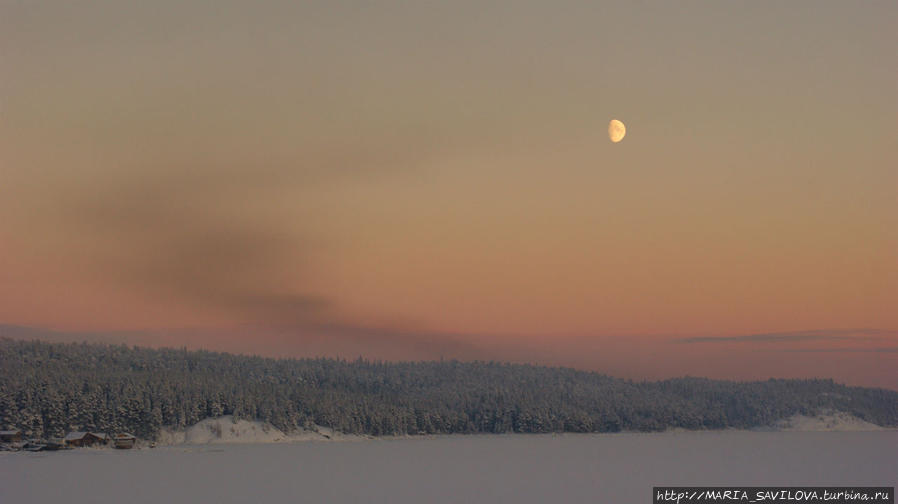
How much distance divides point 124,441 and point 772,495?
501ft

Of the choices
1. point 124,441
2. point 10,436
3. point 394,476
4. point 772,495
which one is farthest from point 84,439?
point 772,495

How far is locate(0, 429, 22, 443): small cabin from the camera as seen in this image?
18325cm

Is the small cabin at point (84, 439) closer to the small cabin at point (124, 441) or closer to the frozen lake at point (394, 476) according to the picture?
the small cabin at point (124, 441)

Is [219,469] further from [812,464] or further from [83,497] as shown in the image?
[812,464]

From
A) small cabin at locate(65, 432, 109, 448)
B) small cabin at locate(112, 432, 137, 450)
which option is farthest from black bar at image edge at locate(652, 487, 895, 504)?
small cabin at locate(65, 432, 109, 448)

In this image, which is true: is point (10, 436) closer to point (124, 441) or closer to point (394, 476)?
point (124, 441)

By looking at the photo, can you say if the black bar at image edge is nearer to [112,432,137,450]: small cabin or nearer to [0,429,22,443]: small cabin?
[112,432,137,450]: small cabin

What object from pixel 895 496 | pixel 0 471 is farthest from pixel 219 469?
pixel 895 496

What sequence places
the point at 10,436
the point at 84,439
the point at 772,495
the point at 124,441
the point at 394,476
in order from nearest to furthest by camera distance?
the point at 772,495 → the point at 394,476 → the point at 10,436 → the point at 84,439 → the point at 124,441

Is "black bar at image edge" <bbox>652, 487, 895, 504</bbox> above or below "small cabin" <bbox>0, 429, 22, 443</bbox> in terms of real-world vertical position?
above

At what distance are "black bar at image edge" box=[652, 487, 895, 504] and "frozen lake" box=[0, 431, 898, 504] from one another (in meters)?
3.90

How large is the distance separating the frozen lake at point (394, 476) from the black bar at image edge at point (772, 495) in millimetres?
3903

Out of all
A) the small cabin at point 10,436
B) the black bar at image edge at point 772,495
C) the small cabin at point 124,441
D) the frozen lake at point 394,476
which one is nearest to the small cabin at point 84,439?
the small cabin at point 124,441

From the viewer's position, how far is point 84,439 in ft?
625
